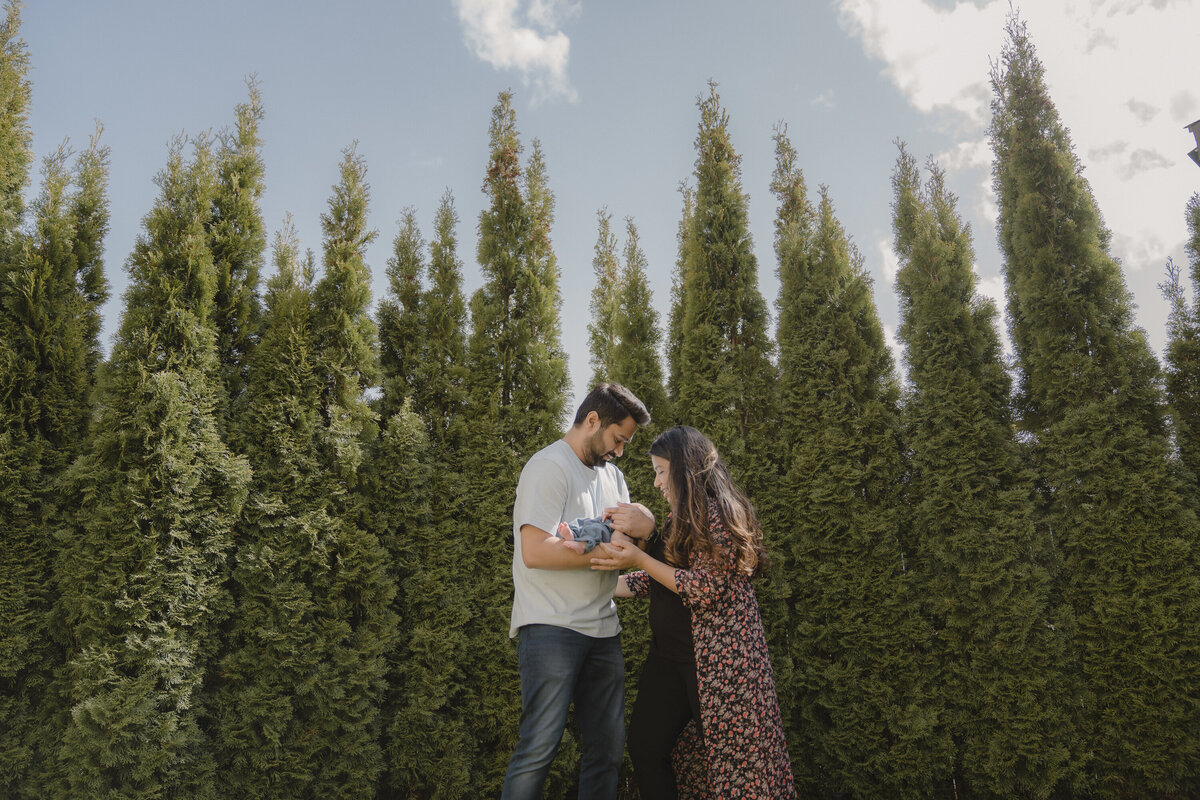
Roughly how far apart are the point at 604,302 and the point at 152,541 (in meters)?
4.01

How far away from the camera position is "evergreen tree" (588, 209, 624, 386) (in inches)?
211

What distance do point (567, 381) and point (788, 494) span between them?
1855 mm

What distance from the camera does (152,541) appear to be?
3568mm

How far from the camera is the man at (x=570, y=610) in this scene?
2.44 metres

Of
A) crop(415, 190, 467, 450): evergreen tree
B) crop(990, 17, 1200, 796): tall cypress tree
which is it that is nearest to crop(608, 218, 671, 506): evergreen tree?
crop(415, 190, 467, 450): evergreen tree

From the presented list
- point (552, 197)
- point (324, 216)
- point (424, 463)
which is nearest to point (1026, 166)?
point (552, 197)

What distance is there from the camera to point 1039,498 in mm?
3988

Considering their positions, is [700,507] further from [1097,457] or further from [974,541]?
[1097,457]

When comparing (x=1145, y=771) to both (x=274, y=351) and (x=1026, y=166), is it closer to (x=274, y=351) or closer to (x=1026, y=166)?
(x=1026, y=166)

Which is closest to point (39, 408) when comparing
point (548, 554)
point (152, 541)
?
point (152, 541)

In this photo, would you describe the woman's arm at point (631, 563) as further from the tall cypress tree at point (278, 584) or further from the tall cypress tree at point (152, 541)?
the tall cypress tree at point (152, 541)

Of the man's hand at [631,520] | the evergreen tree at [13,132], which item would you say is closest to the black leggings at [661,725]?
the man's hand at [631,520]

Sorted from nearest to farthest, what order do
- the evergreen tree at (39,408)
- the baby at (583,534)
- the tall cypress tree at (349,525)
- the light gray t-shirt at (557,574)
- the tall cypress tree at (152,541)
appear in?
the baby at (583,534), the light gray t-shirt at (557,574), the tall cypress tree at (152,541), the evergreen tree at (39,408), the tall cypress tree at (349,525)

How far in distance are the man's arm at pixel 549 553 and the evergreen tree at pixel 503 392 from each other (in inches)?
79.1
